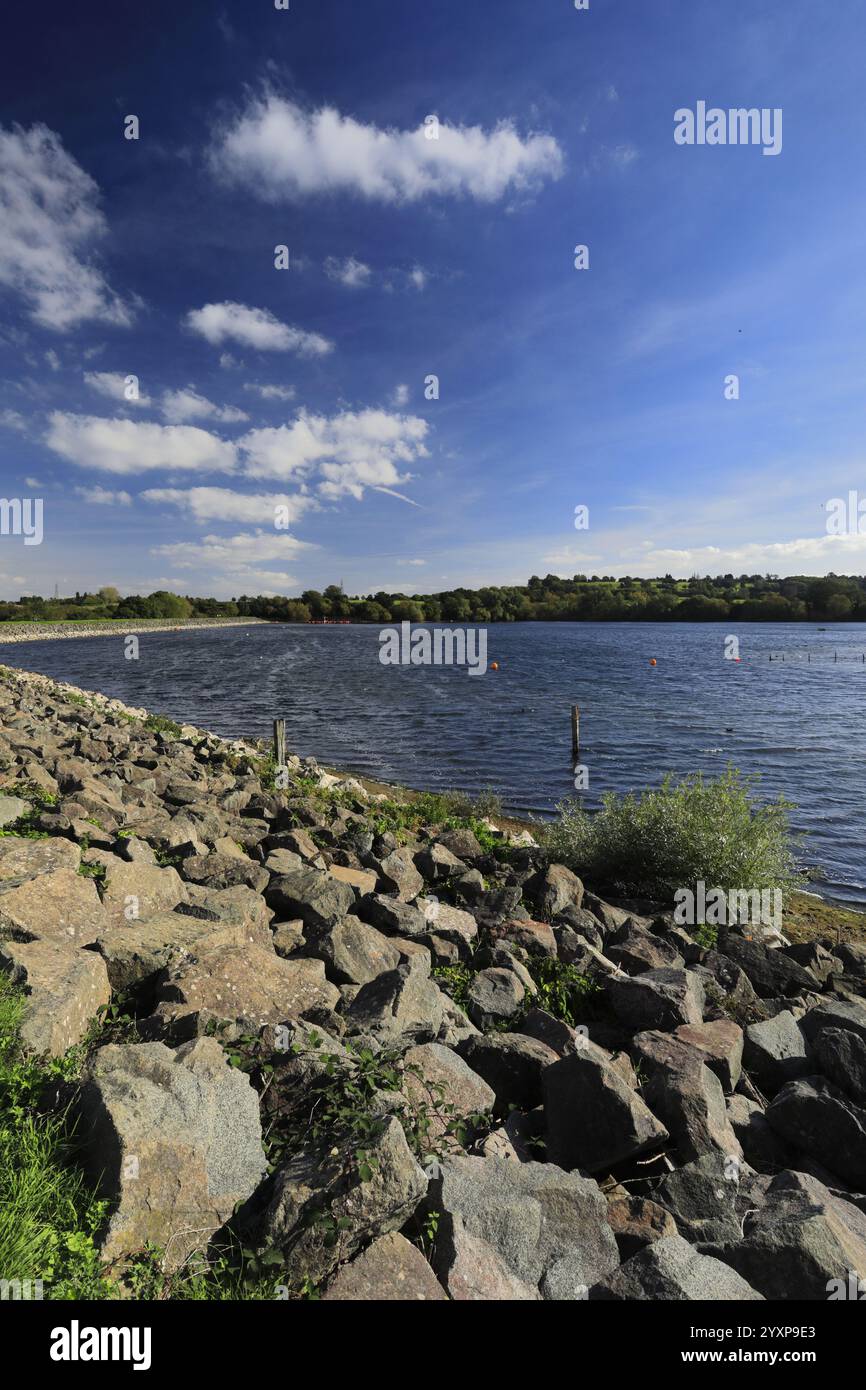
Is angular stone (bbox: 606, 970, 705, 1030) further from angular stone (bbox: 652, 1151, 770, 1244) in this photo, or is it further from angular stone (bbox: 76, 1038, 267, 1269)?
angular stone (bbox: 76, 1038, 267, 1269)

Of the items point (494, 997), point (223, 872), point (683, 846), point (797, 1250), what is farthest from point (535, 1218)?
A: point (683, 846)

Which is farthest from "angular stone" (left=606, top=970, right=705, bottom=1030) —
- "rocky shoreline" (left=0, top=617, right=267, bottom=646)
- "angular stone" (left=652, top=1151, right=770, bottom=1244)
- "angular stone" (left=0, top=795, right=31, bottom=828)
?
"rocky shoreline" (left=0, top=617, right=267, bottom=646)

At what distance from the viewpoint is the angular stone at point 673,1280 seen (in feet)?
10.6

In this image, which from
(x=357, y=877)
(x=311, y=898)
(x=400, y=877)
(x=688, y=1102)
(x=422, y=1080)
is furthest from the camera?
(x=400, y=877)

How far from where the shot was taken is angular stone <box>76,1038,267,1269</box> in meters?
3.09

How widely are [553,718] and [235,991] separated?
32.2 m

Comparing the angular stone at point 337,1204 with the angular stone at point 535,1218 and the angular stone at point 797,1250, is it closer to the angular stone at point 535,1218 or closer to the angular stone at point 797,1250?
the angular stone at point 535,1218

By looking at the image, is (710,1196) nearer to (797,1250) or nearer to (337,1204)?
(797,1250)

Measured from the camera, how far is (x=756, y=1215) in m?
3.87

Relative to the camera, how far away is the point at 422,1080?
167 inches


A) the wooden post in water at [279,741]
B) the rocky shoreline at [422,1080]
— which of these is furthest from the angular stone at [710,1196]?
the wooden post in water at [279,741]
